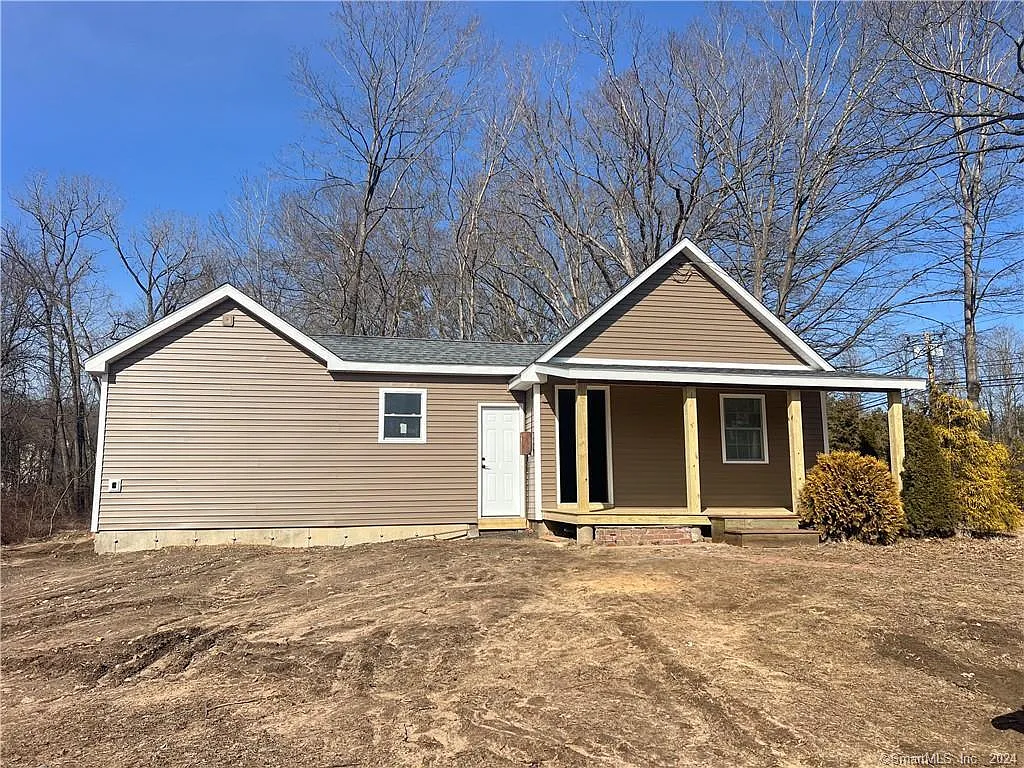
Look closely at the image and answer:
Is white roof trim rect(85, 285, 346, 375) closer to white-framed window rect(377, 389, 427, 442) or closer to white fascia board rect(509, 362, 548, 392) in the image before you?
white-framed window rect(377, 389, 427, 442)

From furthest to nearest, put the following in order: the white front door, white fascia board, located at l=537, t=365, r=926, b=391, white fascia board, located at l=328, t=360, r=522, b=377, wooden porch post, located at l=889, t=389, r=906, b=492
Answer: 1. the white front door
2. white fascia board, located at l=328, t=360, r=522, b=377
3. wooden porch post, located at l=889, t=389, r=906, b=492
4. white fascia board, located at l=537, t=365, r=926, b=391

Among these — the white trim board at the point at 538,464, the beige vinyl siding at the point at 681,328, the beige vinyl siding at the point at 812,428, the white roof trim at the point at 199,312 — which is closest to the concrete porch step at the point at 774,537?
the beige vinyl siding at the point at 812,428

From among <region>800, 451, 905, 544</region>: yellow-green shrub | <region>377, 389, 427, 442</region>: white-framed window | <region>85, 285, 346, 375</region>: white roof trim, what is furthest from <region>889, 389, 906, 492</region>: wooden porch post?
<region>85, 285, 346, 375</region>: white roof trim

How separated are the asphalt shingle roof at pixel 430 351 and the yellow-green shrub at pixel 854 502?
18.1 feet

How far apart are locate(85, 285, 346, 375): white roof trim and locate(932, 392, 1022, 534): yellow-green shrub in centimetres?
1046

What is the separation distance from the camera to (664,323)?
493 inches

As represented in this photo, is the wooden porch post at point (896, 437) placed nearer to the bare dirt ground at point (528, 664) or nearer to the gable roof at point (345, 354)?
the bare dirt ground at point (528, 664)

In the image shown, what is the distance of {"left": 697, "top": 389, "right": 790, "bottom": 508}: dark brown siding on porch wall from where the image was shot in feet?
40.7

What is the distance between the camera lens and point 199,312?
11.5 metres

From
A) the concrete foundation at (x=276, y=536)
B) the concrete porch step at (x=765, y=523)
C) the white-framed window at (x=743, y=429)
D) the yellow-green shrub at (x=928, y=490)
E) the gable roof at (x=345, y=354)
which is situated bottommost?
the concrete foundation at (x=276, y=536)

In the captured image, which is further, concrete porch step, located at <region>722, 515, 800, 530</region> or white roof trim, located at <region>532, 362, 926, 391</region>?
white roof trim, located at <region>532, 362, 926, 391</region>

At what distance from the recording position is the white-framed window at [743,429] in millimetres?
12617

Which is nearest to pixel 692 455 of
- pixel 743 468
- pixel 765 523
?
pixel 765 523

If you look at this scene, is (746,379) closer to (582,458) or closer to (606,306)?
(606,306)
